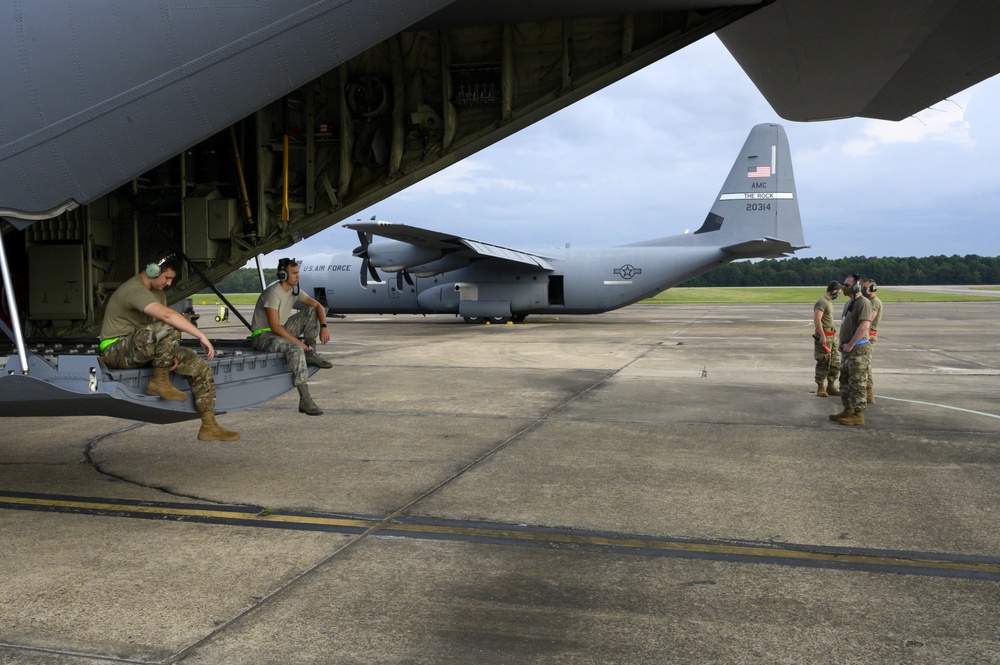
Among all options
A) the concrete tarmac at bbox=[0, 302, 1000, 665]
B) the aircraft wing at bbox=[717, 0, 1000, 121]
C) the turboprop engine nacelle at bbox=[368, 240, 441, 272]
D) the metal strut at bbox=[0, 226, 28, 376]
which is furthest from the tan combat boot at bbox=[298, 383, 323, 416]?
the turboprop engine nacelle at bbox=[368, 240, 441, 272]

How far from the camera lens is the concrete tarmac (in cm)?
349

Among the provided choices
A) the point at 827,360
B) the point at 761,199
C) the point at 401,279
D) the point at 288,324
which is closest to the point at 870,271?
the point at 761,199

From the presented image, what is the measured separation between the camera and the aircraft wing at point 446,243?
22391 mm

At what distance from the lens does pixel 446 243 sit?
81.4 feet

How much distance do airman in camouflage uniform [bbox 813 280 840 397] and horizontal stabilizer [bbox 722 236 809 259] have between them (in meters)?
13.9

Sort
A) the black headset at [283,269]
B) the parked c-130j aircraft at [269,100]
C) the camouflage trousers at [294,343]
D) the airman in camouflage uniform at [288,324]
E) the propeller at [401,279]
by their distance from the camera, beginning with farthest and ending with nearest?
the propeller at [401,279] < the black headset at [283,269] < the airman in camouflage uniform at [288,324] < the camouflage trousers at [294,343] < the parked c-130j aircraft at [269,100]

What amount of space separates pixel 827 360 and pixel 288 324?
7769 mm

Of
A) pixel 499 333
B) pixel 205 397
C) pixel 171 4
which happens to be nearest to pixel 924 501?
pixel 205 397

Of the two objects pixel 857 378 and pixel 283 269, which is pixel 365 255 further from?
pixel 857 378

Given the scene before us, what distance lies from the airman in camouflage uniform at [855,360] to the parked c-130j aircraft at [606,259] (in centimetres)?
1624

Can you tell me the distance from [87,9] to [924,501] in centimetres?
675

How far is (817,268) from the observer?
7594cm

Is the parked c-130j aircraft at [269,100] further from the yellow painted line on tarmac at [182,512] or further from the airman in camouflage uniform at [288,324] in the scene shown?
the yellow painted line on tarmac at [182,512]

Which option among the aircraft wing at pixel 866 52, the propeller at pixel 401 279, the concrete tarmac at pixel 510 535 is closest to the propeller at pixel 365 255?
the propeller at pixel 401 279
